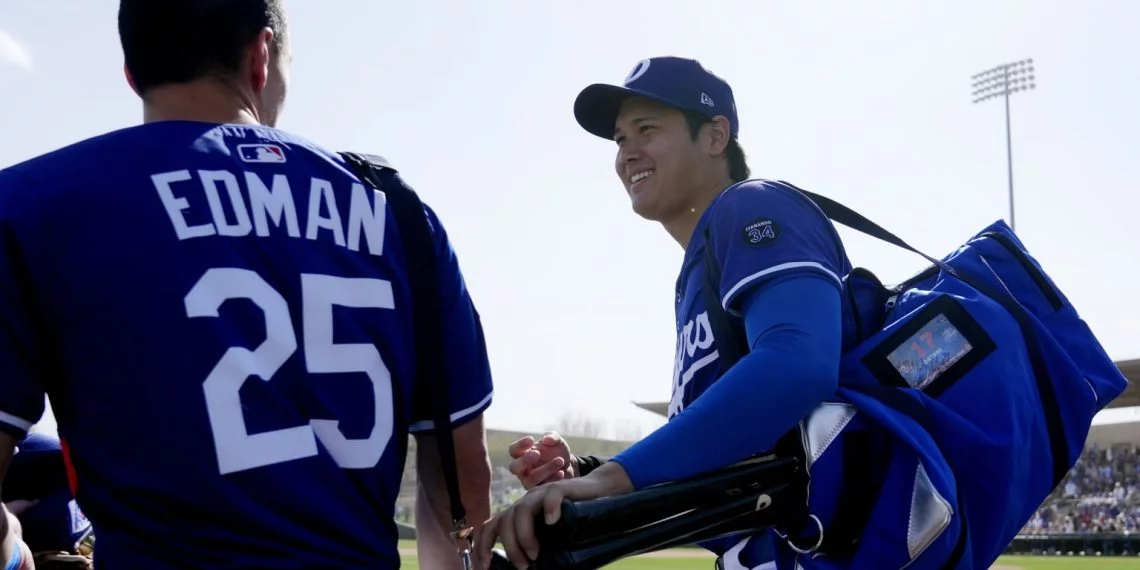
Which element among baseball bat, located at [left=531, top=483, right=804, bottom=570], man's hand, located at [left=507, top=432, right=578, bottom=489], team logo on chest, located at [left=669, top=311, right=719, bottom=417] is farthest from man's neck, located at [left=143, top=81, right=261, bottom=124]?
team logo on chest, located at [left=669, top=311, right=719, bottom=417]

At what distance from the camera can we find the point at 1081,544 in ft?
95.1

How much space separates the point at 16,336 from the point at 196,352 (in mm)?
270

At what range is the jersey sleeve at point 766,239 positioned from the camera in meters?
2.33

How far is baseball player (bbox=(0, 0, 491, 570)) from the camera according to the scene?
5.77 ft

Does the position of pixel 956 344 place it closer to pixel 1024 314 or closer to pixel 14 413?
pixel 1024 314

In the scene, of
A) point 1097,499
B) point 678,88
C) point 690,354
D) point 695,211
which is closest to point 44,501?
point 690,354

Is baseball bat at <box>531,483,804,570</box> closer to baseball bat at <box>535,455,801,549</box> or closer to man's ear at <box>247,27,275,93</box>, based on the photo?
baseball bat at <box>535,455,801,549</box>

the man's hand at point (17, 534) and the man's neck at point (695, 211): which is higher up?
the man's neck at point (695, 211)

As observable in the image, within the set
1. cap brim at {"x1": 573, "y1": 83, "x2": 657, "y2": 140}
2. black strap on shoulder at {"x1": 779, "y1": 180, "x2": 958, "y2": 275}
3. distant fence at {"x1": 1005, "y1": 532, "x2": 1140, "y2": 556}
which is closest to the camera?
black strap on shoulder at {"x1": 779, "y1": 180, "x2": 958, "y2": 275}

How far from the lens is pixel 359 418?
1.91 metres

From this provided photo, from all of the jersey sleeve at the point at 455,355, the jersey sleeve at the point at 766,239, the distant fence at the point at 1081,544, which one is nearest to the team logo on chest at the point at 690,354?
the jersey sleeve at the point at 766,239

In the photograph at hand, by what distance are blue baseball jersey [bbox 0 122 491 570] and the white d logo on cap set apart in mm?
1587

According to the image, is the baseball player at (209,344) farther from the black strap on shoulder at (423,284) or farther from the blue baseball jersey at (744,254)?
the blue baseball jersey at (744,254)

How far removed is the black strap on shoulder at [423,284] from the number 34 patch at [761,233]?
704 millimetres
